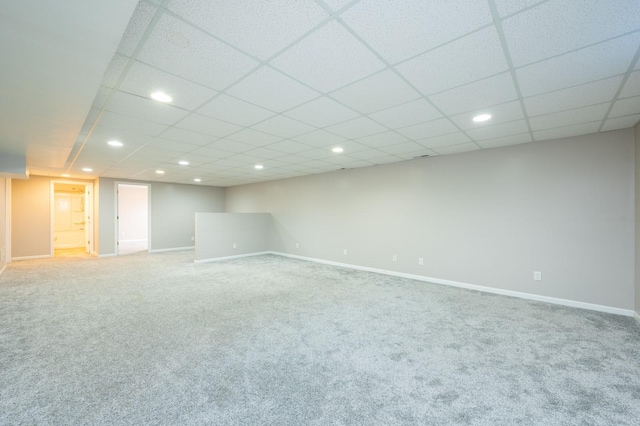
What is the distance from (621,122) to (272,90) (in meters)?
4.32

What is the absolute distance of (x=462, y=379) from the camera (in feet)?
6.98

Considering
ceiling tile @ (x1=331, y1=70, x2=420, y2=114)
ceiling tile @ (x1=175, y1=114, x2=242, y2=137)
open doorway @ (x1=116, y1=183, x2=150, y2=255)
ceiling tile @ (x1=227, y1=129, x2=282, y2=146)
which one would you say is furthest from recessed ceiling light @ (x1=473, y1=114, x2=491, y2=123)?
open doorway @ (x1=116, y1=183, x2=150, y2=255)

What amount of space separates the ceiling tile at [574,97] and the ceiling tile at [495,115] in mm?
111

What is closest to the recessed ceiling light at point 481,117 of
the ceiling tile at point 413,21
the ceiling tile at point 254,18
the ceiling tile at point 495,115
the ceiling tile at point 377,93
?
the ceiling tile at point 495,115

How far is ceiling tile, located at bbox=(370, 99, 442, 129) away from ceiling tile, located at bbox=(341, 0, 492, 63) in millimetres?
988

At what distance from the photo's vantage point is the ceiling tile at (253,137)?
12.1 feet

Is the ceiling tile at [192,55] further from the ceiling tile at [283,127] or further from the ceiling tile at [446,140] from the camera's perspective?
the ceiling tile at [446,140]

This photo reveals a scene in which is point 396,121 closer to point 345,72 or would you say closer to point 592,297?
point 345,72

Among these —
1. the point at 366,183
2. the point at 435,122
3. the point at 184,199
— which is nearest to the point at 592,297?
the point at 435,122

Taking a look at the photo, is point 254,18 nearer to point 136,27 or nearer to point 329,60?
point 329,60

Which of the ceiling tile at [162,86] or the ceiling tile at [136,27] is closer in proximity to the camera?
the ceiling tile at [136,27]

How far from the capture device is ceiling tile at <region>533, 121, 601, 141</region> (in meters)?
3.41

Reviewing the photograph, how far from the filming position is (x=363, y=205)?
629 centimetres

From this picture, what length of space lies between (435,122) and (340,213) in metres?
3.76
